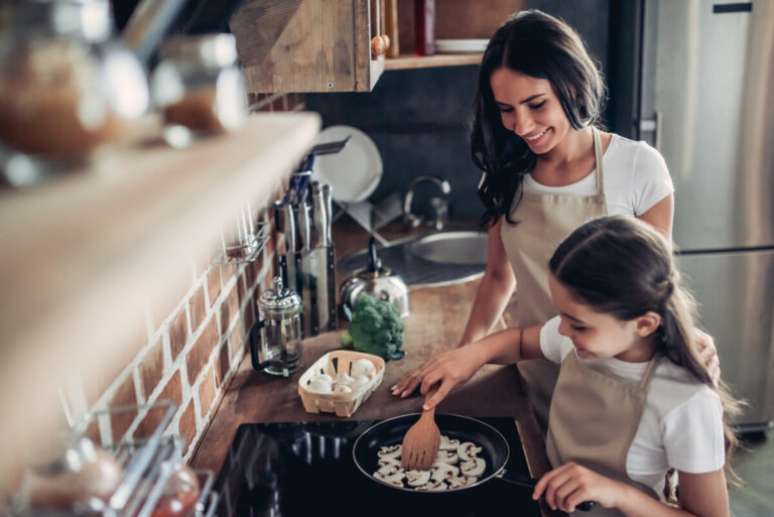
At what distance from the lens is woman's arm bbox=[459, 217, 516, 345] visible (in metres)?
1.96

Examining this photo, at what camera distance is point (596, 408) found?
1.51 m

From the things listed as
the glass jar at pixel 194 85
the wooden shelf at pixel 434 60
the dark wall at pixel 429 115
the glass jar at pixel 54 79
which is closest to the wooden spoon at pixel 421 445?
the glass jar at pixel 194 85

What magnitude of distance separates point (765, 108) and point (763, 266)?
2.01 feet

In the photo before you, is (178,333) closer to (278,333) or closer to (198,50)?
(278,333)

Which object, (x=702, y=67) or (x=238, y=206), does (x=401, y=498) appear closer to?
(x=238, y=206)

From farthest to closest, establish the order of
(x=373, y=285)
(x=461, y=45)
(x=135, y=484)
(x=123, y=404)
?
(x=461, y=45) < (x=373, y=285) < (x=123, y=404) < (x=135, y=484)

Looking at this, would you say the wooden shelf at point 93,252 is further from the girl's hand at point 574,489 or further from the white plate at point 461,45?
the white plate at point 461,45

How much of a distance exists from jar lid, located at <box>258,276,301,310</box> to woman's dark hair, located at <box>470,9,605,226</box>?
54cm

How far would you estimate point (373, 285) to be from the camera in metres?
2.18

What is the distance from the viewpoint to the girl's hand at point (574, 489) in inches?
50.6

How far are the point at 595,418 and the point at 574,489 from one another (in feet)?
0.82

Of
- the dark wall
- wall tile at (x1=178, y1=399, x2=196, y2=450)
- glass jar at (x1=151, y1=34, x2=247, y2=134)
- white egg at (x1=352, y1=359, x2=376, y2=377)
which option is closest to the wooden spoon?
white egg at (x1=352, y1=359, x2=376, y2=377)

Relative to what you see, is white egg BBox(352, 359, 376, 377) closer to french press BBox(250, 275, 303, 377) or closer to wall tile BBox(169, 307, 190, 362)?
french press BBox(250, 275, 303, 377)

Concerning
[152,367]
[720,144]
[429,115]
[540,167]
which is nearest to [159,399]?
[152,367]
